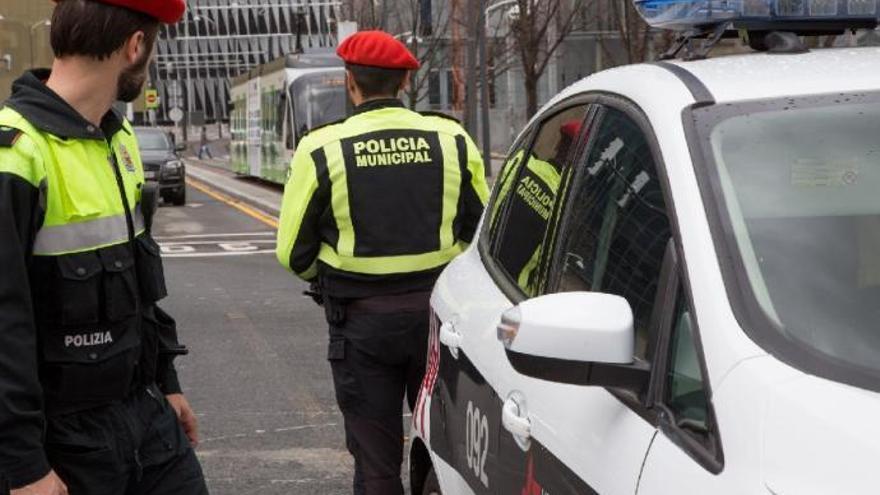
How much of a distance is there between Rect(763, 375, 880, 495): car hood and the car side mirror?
364 mm

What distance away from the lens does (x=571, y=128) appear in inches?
148

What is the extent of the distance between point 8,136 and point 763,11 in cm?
162

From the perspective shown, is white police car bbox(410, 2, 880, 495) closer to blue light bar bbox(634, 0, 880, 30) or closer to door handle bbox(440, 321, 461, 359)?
blue light bar bbox(634, 0, 880, 30)

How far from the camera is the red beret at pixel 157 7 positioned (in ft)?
10.7

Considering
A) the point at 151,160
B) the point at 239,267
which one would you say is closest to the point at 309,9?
the point at 151,160

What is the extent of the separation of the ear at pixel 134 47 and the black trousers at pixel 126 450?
29.0 inches

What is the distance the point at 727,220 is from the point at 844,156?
0.35 m

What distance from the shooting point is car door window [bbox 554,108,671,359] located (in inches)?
115

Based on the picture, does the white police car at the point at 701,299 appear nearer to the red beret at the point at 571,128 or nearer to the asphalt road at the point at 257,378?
the red beret at the point at 571,128

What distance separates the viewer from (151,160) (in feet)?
99.1

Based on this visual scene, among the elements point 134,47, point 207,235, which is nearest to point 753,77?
point 134,47

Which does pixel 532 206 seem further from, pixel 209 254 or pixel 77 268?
pixel 209 254

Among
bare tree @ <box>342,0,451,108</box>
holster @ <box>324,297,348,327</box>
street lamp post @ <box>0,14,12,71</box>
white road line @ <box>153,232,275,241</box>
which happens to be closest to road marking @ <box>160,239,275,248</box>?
white road line @ <box>153,232,275,241</box>

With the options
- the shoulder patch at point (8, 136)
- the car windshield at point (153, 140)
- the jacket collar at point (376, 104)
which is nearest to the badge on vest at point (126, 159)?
the shoulder patch at point (8, 136)
